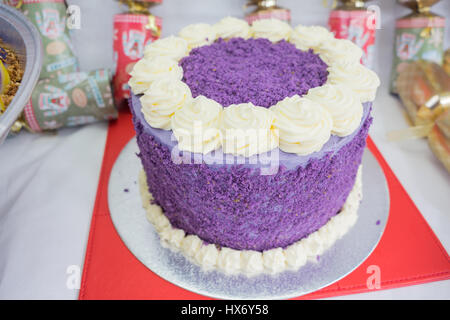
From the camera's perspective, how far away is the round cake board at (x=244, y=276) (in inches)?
52.0

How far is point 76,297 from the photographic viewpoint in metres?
1.37

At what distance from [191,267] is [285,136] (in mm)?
650

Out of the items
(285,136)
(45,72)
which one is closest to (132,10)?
(45,72)

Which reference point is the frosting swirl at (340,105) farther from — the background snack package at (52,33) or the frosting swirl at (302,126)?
the background snack package at (52,33)

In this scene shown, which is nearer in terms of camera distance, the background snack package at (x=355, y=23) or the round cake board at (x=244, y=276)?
the round cake board at (x=244, y=276)

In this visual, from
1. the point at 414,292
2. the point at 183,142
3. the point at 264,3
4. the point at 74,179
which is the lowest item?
the point at 414,292

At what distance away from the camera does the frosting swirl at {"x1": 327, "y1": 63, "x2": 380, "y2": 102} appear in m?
1.35

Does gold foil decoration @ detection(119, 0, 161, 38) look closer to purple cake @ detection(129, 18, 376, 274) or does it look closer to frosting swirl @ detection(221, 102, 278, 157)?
purple cake @ detection(129, 18, 376, 274)

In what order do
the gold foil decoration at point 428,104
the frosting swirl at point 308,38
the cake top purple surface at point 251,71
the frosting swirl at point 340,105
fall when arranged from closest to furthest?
the frosting swirl at point 340,105 → the cake top purple surface at point 251,71 → the frosting swirl at point 308,38 → the gold foil decoration at point 428,104

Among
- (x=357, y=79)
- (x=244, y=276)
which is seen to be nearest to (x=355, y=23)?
(x=357, y=79)

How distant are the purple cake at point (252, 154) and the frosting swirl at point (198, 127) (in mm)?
10

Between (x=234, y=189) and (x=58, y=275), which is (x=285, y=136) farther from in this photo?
(x=58, y=275)

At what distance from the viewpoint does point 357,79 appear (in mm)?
1360

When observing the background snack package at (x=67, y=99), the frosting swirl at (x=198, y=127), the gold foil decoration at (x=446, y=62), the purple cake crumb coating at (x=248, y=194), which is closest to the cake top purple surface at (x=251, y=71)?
the frosting swirl at (x=198, y=127)
